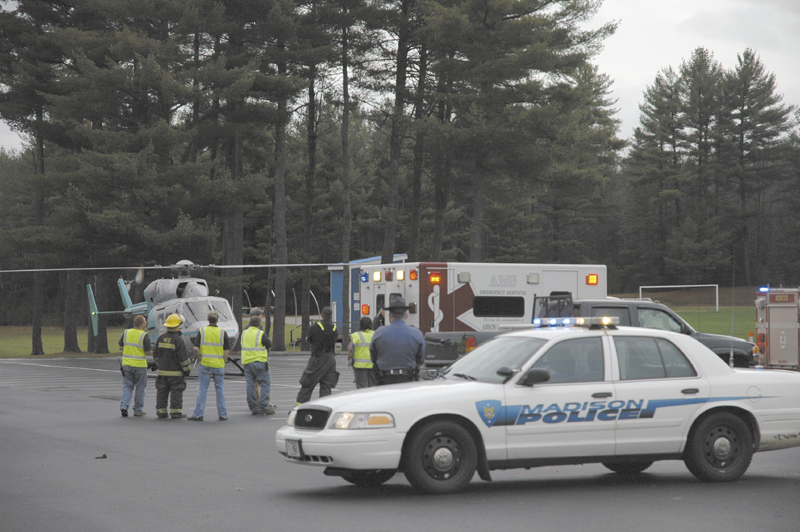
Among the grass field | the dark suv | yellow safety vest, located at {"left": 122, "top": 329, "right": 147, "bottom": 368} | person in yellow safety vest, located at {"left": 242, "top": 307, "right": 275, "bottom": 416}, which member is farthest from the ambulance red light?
the grass field

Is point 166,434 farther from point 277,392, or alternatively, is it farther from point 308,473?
point 277,392

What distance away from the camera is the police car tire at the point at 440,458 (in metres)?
7.79

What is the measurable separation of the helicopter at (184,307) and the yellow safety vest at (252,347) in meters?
11.7

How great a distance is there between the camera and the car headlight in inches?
303

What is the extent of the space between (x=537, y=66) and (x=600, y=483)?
30367mm

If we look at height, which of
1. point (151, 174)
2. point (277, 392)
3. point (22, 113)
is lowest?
point (277, 392)

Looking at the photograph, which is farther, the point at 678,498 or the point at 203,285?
the point at 203,285

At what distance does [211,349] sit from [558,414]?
8635 mm

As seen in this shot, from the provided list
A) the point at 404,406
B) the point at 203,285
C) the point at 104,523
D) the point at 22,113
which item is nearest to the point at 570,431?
the point at 404,406

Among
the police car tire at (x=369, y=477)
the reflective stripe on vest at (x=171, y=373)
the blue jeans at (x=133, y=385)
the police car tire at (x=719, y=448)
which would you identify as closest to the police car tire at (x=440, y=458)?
the police car tire at (x=369, y=477)

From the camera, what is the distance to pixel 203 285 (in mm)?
29375

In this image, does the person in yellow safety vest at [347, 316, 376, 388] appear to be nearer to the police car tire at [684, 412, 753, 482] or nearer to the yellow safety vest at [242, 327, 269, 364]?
the yellow safety vest at [242, 327, 269, 364]

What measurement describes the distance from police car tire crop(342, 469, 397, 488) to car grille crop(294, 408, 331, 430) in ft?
2.29

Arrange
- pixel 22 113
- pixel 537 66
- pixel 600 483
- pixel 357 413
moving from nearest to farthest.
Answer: pixel 357 413
pixel 600 483
pixel 537 66
pixel 22 113
